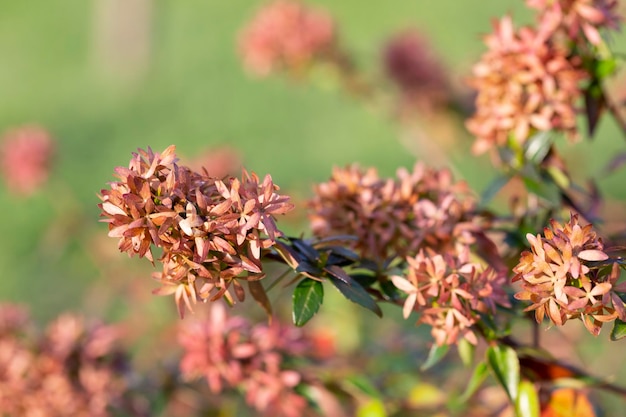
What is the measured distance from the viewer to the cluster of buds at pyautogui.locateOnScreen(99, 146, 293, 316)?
25.0 inches

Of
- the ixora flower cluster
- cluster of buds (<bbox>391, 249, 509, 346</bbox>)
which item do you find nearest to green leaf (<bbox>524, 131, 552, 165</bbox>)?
the ixora flower cluster

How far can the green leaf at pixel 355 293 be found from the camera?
711 mm

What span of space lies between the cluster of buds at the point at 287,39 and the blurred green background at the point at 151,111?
0.16 m

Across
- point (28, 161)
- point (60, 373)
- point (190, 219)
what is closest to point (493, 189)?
point (190, 219)

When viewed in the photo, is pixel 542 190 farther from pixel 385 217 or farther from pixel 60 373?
pixel 60 373

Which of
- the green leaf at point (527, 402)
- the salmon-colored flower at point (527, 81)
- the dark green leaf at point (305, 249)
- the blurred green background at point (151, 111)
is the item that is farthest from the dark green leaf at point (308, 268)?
the blurred green background at point (151, 111)

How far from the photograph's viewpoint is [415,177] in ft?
2.93

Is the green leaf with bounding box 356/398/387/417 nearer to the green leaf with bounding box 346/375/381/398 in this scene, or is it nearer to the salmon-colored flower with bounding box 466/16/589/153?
the green leaf with bounding box 346/375/381/398

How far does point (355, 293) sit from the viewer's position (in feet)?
2.37

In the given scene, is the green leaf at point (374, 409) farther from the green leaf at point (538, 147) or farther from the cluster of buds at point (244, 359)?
the green leaf at point (538, 147)

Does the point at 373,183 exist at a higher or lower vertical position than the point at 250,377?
higher

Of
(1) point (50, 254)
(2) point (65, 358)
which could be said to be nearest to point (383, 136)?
(1) point (50, 254)

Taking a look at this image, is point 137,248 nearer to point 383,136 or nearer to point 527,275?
point 527,275

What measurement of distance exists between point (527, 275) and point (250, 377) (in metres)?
0.45
